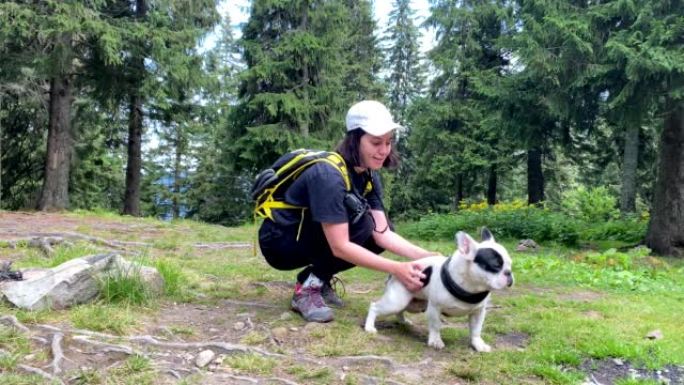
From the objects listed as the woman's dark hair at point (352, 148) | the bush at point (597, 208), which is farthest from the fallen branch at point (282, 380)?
the bush at point (597, 208)

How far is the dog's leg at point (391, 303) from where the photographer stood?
12.5ft

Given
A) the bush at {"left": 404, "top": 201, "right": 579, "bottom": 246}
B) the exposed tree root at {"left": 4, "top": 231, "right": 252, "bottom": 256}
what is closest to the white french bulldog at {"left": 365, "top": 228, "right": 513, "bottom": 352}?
the exposed tree root at {"left": 4, "top": 231, "right": 252, "bottom": 256}

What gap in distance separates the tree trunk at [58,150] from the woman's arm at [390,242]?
11.5 meters

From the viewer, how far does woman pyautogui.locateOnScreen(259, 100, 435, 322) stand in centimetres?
365

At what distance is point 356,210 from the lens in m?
3.88

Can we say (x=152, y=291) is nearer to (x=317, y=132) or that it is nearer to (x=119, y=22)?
(x=119, y=22)

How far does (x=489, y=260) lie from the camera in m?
3.35

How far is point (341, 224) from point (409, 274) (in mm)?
525

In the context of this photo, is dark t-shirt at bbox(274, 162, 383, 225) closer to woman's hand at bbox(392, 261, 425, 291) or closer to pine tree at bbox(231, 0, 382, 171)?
woman's hand at bbox(392, 261, 425, 291)

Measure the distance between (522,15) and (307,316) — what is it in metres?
8.28

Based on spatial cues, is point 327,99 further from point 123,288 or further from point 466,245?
point 466,245

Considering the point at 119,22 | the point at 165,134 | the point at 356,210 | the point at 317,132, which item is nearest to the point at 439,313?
the point at 356,210

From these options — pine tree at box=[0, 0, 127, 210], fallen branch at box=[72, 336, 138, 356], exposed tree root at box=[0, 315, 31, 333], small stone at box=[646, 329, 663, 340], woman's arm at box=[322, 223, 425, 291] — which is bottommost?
small stone at box=[646, 329, 663, 340]

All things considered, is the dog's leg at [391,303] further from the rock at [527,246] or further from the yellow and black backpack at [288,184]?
the rock at [527,246]
